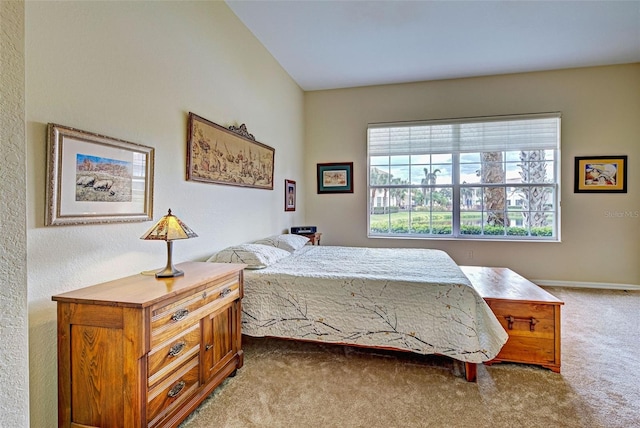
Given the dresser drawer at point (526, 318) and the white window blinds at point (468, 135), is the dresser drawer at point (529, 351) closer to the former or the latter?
the dresser drawer at point (526, 318)

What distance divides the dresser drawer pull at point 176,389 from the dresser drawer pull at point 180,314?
0.33 m

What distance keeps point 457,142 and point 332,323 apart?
3.53m

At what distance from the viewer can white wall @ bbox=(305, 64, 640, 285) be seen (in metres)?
4.09

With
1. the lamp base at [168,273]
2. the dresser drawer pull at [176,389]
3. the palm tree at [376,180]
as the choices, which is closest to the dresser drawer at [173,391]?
the dresser drawer pull at [176,389]

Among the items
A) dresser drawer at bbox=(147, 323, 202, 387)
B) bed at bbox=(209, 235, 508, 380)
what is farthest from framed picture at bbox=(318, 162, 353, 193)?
dresser drawer at bbox=(147, 323, 202, 387)

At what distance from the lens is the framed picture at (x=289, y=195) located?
4.36 m

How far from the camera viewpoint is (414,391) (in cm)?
191

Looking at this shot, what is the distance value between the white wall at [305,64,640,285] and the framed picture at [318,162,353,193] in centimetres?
28

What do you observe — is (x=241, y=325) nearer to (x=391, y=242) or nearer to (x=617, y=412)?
(x=617, y=412)

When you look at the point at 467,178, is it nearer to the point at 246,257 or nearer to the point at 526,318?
the point at 526,318

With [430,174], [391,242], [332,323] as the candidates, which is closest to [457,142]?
[430,174]

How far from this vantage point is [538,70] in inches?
167

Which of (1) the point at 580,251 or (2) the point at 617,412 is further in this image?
(1) the point at 580,251

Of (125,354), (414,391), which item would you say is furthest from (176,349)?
(414,391)
